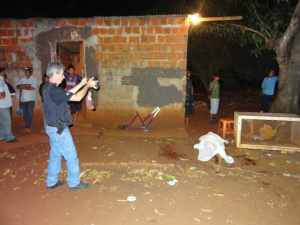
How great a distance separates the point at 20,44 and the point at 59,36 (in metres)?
1.35

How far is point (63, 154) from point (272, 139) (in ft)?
18.1

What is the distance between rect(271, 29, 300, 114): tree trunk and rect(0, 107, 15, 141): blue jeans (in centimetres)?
762

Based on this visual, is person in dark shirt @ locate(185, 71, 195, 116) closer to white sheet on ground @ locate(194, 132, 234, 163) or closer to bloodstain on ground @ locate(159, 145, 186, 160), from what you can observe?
bloodstain on ground @ locate(159, 145, 186, 160)

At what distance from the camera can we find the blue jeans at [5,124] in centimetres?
624

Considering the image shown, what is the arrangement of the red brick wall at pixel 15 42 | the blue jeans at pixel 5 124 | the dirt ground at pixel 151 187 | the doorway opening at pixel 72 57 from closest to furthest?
the dirt ground at pixel 151 187 → the blue jeans at pixel 5 124 → the red brick wall at pixel 15 42 → the doorway opening at pixel 72 57

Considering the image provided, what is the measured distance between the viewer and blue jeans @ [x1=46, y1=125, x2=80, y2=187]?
386 cm

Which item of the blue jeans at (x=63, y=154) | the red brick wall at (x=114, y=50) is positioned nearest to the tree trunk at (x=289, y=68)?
the red brick wall at (x=114, y=50)

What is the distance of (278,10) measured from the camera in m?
7.96

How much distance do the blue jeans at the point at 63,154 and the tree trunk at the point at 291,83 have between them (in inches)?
246

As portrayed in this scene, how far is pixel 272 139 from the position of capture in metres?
6.76

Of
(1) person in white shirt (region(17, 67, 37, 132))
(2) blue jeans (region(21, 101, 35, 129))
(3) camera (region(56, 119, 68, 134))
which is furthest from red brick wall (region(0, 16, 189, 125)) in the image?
(3) camera (region(56, 119, 68, 134))

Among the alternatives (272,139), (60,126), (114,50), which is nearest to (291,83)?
(272,139)

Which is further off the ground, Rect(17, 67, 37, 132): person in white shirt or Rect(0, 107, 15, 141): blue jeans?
Rect(17, 67, 37, 132): person in white shirt

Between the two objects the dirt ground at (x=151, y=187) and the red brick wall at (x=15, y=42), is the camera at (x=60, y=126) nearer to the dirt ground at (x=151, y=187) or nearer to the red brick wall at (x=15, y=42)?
the dirt ground at (x=151, y=187)
